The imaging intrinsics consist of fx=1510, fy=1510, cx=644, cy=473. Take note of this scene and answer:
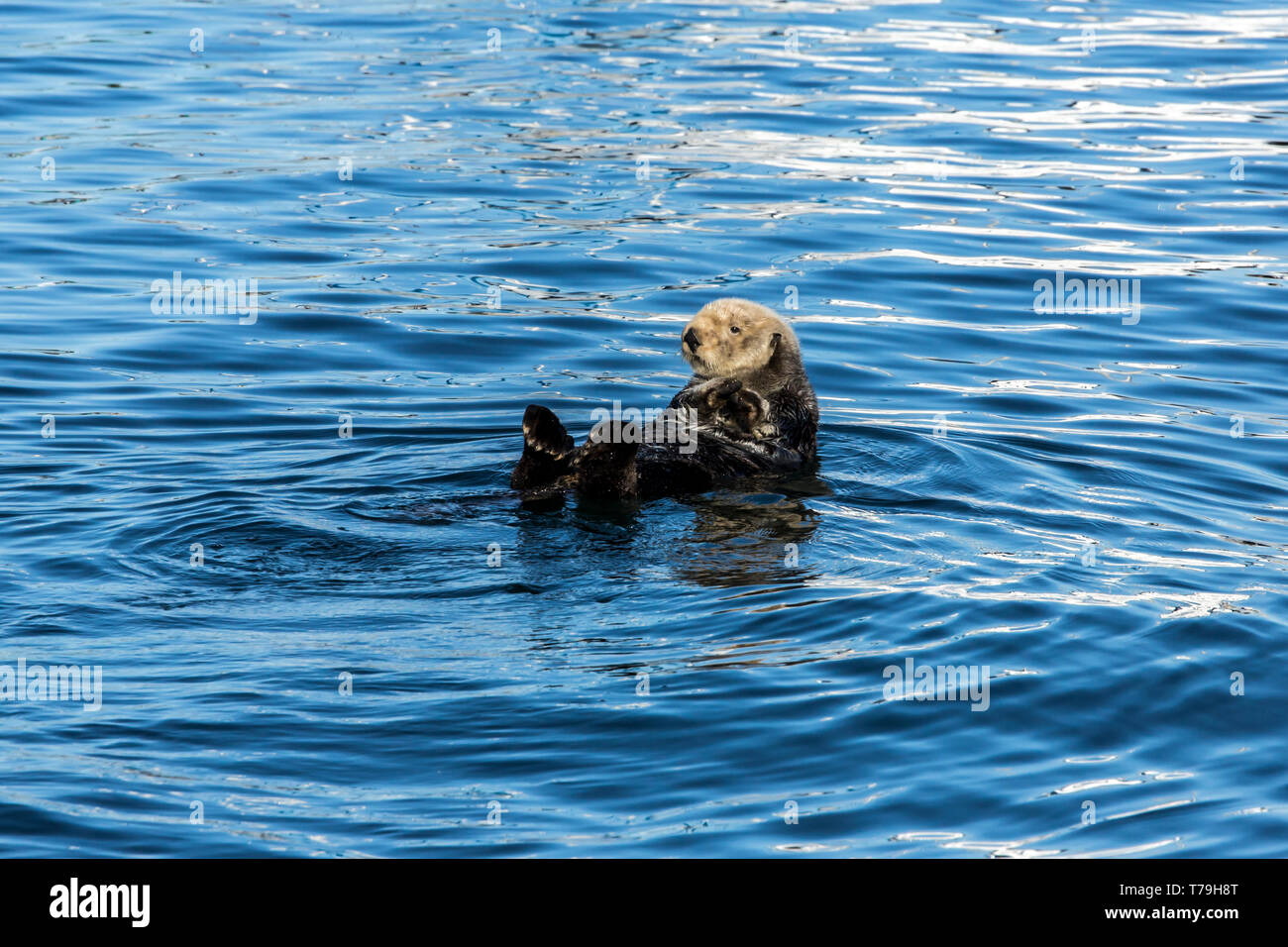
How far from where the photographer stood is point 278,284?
31.9 feet

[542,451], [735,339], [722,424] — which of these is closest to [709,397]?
[722,424]

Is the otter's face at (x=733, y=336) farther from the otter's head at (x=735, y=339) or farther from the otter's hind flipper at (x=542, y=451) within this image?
the otter's hind flipper at (x=542, y=451)

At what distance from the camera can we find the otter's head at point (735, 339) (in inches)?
271

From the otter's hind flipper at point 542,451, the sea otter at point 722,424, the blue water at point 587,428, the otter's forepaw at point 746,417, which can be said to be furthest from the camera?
the otter's forepaw at point 746,417

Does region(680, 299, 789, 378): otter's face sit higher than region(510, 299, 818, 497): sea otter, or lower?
higher

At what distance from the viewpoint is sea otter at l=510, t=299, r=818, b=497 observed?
5723 millimetres

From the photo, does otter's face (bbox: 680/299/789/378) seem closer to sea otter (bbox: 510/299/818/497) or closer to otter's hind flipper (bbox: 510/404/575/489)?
sea otter (bbox: 510/299/818/497)

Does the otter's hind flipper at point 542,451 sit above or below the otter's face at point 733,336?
below

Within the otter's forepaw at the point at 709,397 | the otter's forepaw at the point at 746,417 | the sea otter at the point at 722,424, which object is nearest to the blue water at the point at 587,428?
the sea otter at the point at 722,424

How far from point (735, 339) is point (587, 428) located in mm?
951

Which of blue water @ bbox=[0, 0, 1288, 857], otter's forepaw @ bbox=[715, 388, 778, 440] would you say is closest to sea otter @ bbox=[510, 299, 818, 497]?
otter's forepaw @ bbox=[715, 388, 778, 440]
